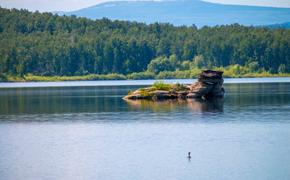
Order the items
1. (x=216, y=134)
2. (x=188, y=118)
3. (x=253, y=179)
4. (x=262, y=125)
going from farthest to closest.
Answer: (x=188, y=118) < (x=262, y=125) < (x=216, y=134) < (x=253, y=179)

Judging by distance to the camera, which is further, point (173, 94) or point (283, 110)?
point (173, 94)

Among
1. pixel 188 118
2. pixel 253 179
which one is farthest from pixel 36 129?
pixel 253 179

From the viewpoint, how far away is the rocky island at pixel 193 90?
107500 mm

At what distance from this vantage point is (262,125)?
7181 cm

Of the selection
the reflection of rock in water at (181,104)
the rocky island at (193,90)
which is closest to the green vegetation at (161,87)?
the rocky island at (193,90)

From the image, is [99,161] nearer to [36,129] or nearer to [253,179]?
[253,179]

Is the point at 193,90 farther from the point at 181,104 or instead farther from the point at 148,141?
the point at 148,141

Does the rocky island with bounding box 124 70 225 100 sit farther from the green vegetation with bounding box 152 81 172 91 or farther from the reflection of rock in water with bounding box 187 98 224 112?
the reflection of rock in water with bounding box 187 98 224 112

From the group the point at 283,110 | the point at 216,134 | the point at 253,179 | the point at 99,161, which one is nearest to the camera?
the point at 253,179

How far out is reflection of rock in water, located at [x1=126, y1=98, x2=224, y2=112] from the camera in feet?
305

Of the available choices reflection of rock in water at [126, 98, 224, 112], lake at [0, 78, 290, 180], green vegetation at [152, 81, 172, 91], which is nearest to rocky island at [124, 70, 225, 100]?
green vegetation at [152, 81, 172, 91]

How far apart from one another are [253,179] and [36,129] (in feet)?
111

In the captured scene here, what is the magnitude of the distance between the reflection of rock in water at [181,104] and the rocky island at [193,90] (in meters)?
1.83

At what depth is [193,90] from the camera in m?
111
